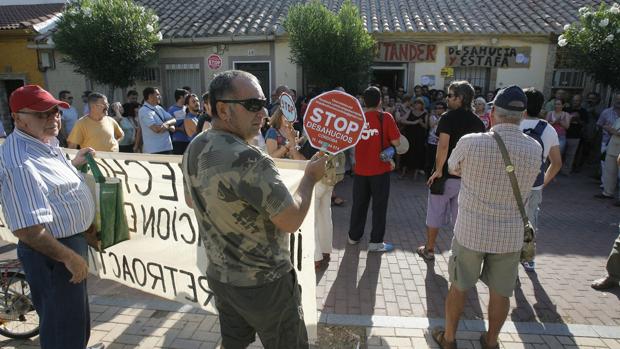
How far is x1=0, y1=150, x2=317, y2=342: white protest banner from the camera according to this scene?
3146 mm

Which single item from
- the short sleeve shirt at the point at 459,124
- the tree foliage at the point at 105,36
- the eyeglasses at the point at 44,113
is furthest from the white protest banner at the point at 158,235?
the tree foliage at the point at 105,36

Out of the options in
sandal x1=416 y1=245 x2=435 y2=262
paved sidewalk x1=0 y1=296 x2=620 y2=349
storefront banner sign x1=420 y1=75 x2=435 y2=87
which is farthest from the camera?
storefront banner sign x1=420 y1=75 x2=435 y2=87

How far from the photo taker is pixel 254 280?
6.29 feet

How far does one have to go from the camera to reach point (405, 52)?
39.9 ft

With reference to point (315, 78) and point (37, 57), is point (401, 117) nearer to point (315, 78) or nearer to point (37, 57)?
point (315, 78)

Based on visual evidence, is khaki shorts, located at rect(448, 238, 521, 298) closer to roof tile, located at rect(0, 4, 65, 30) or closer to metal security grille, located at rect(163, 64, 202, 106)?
metal security grille, located at rect(163, 64, 202, 106)

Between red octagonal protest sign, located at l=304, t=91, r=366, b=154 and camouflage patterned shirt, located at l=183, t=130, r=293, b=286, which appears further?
red octagonal protest sign, located at l=304, t=91, r=366, b=154

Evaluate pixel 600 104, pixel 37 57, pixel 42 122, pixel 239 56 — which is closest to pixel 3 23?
pixel 37 57

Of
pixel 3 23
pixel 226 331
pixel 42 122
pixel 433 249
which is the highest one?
pixel 3 23

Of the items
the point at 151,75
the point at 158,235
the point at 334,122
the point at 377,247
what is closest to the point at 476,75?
the point at 377,247

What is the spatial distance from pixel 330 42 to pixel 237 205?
9121mm

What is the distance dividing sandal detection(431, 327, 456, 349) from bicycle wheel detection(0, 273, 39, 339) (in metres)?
3.13

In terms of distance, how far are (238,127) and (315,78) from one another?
30.7 ft

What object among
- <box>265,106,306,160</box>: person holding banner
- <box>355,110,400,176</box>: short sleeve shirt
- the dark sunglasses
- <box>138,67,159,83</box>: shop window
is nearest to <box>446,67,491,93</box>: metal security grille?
<box>355,110,400,176</box>: short sleeve shirt
